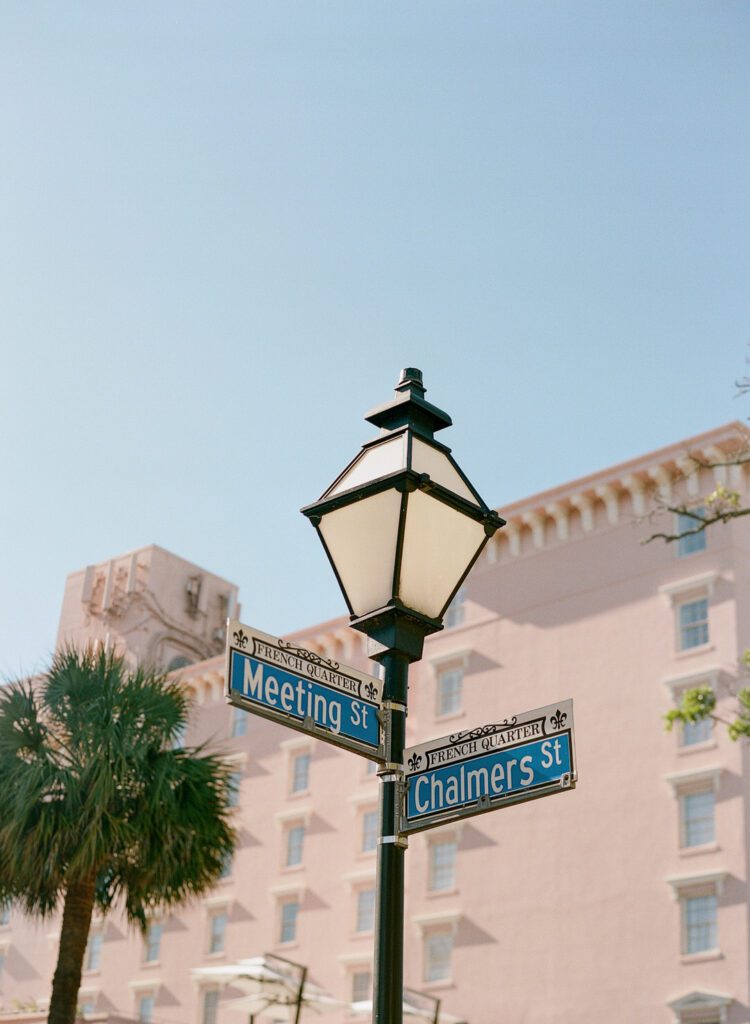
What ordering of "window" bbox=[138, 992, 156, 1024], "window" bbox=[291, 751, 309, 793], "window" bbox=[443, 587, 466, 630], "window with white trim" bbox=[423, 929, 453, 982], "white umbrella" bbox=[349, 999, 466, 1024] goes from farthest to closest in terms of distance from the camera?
1. "window" bbox=[138, 992, 156, 1024]
2. "window" bbox=[291, 751, 309, 793]
3. "window" bbox=[443, 587, 466, 630]
4. "window with white trim" bbox=[423, 929, 453, 982]
5. "white umbrella" bbox=[349, 999, 466, 1024]

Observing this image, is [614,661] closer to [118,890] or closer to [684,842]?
[684,842]

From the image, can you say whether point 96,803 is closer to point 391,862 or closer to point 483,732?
point 483,732

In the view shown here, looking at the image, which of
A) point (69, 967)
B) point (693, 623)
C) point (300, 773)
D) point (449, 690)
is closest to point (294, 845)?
point (300, 773)

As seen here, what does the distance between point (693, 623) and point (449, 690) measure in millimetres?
7548

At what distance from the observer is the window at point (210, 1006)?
4103 cm

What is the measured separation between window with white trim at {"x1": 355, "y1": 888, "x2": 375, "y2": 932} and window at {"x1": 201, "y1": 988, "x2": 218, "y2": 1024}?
6045 millimetres

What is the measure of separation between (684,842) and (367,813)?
1019cm

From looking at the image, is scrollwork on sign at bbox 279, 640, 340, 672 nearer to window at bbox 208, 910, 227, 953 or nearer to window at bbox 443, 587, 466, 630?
window at bbox 443, 587, 466, 630

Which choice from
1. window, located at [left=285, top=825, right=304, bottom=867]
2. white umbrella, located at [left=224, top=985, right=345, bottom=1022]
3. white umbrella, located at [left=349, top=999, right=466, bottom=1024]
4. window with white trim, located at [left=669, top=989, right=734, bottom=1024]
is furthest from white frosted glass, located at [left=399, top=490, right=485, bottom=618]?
window, located at [left=285, top=825, right=304, bottom=867]

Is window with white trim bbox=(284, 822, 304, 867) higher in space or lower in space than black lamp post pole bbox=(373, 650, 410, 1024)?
higher

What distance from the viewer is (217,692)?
154 ft

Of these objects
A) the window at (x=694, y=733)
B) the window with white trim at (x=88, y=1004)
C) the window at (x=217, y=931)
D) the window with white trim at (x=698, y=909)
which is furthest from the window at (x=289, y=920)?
the window at (x=694, y=733)

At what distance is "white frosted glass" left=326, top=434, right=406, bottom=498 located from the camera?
5.41m

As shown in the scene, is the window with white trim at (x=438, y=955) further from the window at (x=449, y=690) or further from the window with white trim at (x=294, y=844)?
the window with white trim at (x=294, y=844)
